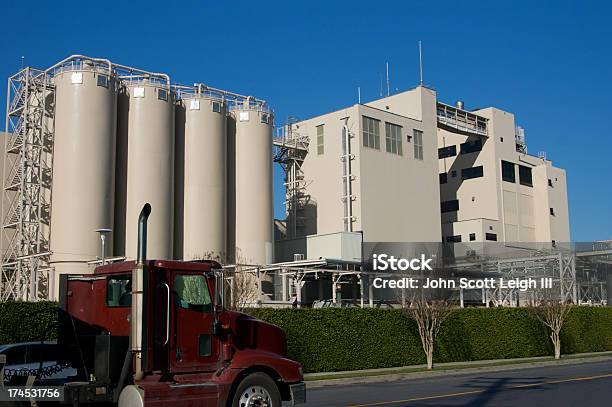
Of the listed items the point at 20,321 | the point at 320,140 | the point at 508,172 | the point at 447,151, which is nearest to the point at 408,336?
the point at 20,321

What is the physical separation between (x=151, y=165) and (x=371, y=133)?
1926 centimetres

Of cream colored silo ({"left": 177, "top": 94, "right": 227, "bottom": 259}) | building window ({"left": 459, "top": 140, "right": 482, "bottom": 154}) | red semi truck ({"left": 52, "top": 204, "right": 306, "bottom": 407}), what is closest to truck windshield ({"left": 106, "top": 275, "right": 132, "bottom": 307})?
red semi truck ({"left": 52, "top": 204, "right": 306, "bottom": 407})

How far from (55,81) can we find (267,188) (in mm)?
15511

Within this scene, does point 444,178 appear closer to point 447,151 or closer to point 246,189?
point 447,151

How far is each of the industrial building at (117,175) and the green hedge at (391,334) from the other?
47.9 ft

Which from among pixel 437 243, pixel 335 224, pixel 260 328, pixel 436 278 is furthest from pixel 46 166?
pixel 260 328

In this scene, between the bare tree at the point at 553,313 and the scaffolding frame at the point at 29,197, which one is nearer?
the bare tree at the point at 553,313

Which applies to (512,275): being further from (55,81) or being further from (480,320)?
(55,81)

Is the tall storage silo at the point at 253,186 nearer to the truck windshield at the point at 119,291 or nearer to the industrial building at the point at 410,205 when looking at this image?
the industrial building at the point at 410,205

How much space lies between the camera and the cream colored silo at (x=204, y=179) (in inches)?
1828

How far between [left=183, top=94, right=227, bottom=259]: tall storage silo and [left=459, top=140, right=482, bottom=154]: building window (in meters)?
31.2

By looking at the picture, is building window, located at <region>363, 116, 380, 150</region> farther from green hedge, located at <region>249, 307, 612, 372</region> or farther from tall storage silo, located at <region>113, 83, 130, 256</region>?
green hedge, located at <region>249, 307, 612, 372</region>

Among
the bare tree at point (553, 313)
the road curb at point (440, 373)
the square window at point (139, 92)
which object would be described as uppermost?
the square window at point (139, 92)
